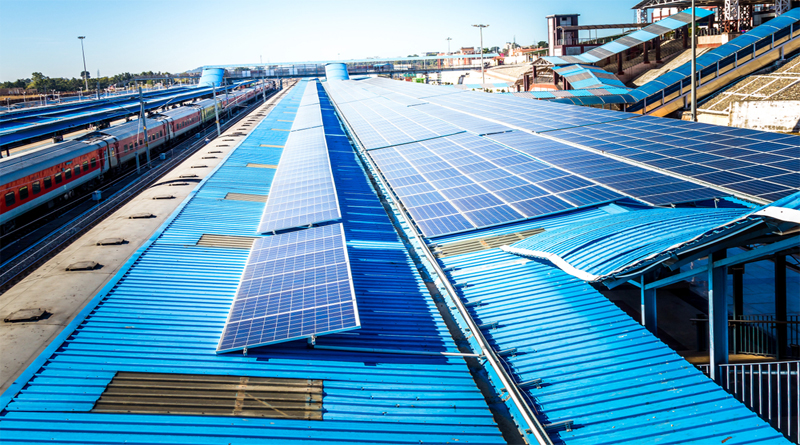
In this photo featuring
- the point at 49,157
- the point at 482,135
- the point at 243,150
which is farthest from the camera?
the point at 243,150

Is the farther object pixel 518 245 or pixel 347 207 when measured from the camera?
pixel 347 207

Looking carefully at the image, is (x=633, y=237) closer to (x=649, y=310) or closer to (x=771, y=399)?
(x=649, y=310)

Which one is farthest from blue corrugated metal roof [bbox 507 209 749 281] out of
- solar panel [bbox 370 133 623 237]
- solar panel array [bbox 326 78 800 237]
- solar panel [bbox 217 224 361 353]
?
solar panel [bbox 217 224 361 353]

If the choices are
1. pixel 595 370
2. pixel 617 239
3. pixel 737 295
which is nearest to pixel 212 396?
pixel 595 370

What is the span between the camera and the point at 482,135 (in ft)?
99.2

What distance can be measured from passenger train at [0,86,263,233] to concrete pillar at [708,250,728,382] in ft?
106

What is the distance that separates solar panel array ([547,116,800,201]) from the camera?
55.2ft

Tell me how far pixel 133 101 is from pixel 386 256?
75.1 metres

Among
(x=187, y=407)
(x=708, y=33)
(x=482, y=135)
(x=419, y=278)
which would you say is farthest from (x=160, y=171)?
(x=708, y=33)

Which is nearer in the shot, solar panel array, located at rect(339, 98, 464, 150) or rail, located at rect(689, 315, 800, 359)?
rail, located at rect(689, 315, 800, 359)

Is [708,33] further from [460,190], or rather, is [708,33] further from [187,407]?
[187,407]

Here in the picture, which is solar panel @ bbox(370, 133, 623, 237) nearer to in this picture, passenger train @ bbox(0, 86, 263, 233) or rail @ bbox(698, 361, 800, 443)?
rail @ bbox(698, 361, 800, 443)

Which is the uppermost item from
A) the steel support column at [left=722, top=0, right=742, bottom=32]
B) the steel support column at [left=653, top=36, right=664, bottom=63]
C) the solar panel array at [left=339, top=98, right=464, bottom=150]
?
the steel support column at [left=722, top=0, right=742, bottom=32]

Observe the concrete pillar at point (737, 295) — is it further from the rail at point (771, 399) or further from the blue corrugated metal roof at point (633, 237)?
the blue corrugated metal roof at point (633, 237)
